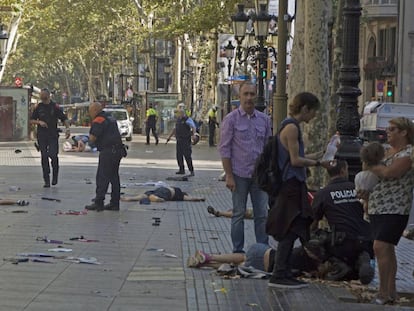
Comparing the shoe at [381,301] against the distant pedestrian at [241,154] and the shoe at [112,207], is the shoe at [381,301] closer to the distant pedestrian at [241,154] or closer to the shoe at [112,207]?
the distant pedestrian at [241,154]

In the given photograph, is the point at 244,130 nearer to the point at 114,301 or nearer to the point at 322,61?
the point at 114,301

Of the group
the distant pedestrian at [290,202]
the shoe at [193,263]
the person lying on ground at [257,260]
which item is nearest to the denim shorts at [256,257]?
the person lying on ground at [257,260]

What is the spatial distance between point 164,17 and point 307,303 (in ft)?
187

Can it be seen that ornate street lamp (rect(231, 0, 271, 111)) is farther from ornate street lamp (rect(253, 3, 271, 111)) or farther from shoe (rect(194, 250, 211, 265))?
shoe (rect(194, 250, 211, 265))

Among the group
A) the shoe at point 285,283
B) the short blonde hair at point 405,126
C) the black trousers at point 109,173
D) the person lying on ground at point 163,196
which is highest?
the short blonde hair at point 405,126

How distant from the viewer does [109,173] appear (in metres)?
16.8

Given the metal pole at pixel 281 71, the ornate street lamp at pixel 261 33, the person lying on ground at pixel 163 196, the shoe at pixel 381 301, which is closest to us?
the shoe at pixel 381 301

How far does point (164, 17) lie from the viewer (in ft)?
213

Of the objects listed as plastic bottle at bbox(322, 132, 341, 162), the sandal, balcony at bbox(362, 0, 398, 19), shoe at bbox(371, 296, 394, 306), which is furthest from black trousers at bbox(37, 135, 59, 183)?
balcony at bbox(362, 0, 398, 19)

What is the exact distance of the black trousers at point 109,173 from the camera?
16.7 metres

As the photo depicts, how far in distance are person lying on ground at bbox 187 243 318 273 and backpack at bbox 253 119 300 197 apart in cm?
78

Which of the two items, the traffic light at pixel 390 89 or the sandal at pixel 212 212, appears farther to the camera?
the traffic light at pixel 390 89

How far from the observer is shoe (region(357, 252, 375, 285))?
952 cm

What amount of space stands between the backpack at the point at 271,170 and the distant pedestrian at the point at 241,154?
1345 mm
